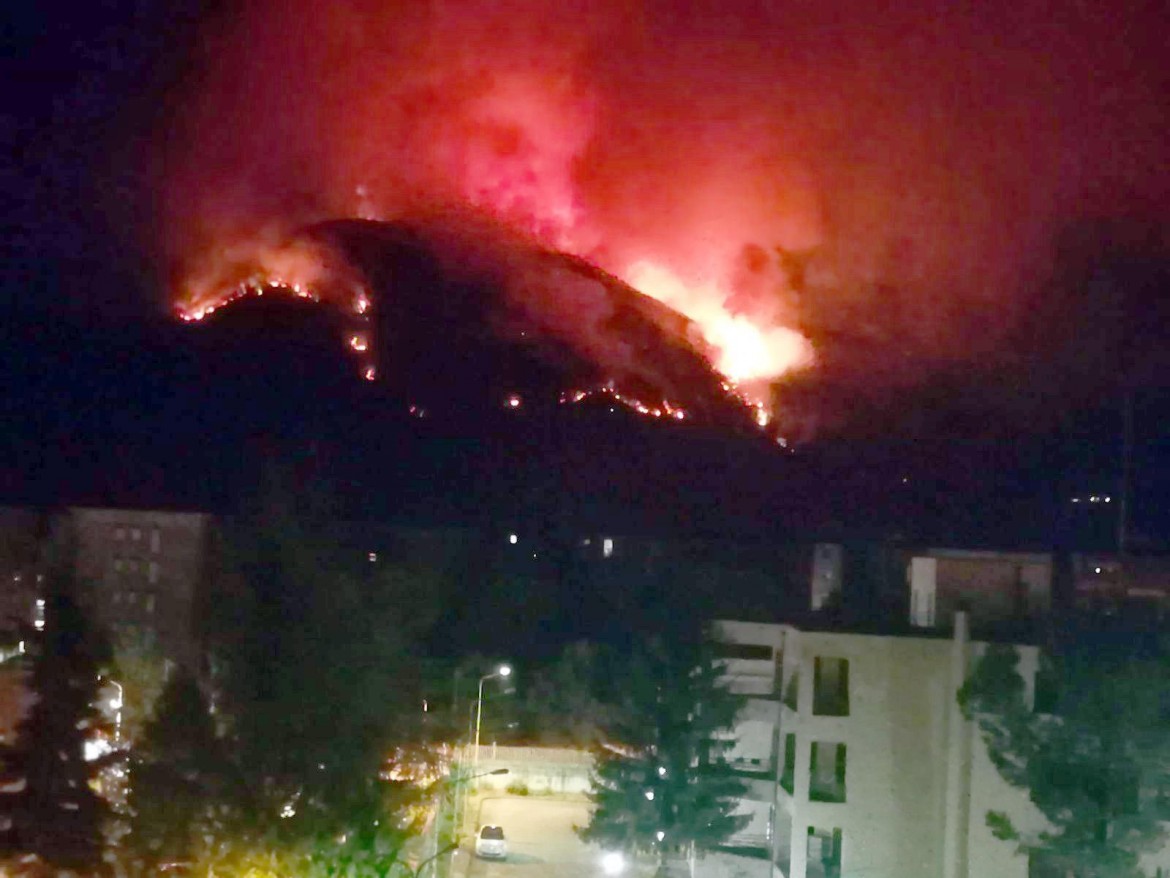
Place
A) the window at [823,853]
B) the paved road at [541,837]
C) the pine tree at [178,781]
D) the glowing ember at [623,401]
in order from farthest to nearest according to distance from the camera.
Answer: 1. the glowing ember at [623,401]
2. the paved road at [541,837]
3. the window at [823,853]
4. the pine tree at [178,781]

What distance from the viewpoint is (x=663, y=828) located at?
7539 millimetres

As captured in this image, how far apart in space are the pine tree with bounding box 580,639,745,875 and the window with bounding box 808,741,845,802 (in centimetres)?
46

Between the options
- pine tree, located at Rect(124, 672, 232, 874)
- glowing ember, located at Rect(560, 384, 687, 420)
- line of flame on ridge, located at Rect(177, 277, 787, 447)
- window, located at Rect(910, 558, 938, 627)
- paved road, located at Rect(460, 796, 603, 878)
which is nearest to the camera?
pine tree, located at Rect(124, 672, 232, 874)

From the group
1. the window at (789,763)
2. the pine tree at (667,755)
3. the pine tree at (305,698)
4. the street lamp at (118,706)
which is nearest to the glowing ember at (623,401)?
the pine tree at (667,755)

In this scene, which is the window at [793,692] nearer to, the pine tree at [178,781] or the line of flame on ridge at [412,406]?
the pine tree at [178,781]

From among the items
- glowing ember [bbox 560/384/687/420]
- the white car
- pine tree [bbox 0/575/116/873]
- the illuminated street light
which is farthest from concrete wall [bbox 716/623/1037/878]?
glowing ember [bbox 560/384/687/420]

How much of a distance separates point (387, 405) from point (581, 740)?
19.6 ft

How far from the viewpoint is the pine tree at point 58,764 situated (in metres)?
5.98

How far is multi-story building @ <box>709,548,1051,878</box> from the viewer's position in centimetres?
674

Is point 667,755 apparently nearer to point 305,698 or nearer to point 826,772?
point 826,772

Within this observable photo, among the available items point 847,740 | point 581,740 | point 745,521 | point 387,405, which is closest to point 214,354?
point 387,405

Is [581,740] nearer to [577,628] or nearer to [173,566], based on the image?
[577,628]

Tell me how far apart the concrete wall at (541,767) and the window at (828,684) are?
1430 millimetres

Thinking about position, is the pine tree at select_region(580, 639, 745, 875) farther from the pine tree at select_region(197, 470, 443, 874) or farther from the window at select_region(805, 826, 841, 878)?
the pine tree at select_region(197, 470, 443, 874)
